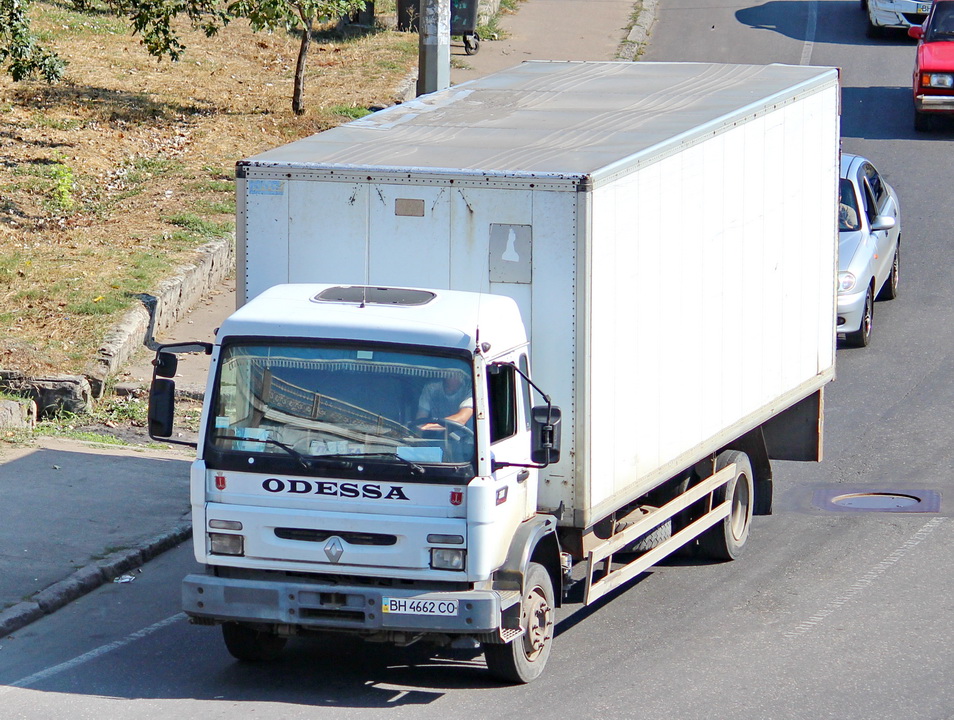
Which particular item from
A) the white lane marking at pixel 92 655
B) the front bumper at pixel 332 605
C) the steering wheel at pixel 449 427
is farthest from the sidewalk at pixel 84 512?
the steering wheel at pixel 449 427

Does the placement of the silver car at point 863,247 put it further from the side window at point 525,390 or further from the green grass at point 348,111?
the green grass at point 348,111

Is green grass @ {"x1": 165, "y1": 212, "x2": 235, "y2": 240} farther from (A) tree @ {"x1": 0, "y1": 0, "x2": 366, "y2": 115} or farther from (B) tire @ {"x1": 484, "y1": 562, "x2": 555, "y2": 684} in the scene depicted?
(B) tire @ {"x1": 484, "y1": 562, "x2": 555, "y2": 684}

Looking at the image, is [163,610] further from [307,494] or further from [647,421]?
[647,421]

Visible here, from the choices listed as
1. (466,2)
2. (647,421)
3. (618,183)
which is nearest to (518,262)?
(618,183)

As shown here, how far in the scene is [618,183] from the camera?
8.62m

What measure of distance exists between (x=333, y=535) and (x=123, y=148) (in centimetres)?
1471

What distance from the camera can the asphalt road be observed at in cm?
829

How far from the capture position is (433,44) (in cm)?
1642

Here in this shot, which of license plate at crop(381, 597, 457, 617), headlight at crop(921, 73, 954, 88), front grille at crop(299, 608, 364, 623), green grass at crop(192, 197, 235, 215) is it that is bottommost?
front grille at crop(299, 608, 364, 623)

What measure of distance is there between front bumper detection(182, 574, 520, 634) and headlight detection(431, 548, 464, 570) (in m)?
0.15

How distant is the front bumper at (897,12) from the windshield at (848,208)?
13874 mm

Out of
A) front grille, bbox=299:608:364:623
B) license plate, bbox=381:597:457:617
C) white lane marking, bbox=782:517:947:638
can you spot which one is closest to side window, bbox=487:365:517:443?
license plate, bbox=381:597:457:617

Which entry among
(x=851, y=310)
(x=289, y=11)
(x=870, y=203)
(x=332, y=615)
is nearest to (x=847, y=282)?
(x=851, y=310)

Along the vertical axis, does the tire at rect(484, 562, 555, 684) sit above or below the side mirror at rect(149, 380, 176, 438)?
below
